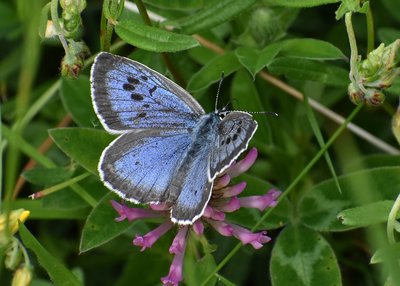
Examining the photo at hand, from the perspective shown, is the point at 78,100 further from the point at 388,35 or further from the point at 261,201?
the point at 388,35

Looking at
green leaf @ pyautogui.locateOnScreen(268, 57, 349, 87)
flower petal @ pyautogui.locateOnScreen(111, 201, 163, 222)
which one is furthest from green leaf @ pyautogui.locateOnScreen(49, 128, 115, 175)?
green leaf @ pyautogui.locateOnScreen(268, 57, 349, 87)

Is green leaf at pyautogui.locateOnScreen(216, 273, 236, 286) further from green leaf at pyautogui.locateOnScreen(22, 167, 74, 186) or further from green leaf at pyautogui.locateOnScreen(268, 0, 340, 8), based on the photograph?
→ green leaf at pyautogui.locateOnScreen(268, 0, 340, 8)

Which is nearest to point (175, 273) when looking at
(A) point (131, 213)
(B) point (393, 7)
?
(A) point (131, 213)

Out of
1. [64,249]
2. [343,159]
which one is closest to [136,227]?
[64,249]

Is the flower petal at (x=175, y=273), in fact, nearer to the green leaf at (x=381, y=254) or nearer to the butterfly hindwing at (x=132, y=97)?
the butterfly hindwing at (x=132, y=97)

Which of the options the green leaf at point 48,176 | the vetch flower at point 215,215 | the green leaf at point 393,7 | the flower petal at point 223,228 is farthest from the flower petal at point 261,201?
the green leaf at point 393,7

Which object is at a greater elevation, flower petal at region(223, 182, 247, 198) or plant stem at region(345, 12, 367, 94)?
plant stem at region(345, 12, 367, 94)
